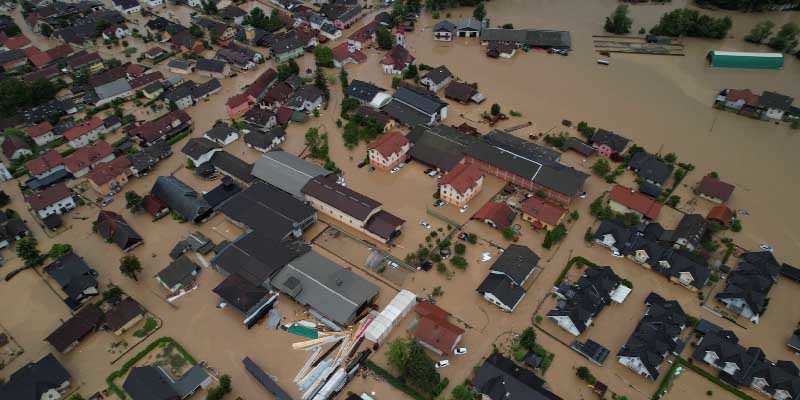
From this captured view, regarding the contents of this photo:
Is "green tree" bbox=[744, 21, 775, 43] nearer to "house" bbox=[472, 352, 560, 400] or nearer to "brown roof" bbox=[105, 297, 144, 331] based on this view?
"house" bbox=[472, 352, 560, 400]

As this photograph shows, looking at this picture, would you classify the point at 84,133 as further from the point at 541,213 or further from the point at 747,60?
the point at 747,60

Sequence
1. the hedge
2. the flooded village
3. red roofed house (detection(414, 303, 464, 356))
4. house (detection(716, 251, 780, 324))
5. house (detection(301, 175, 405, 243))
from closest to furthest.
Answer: the hedge → red roofed house (detection(414, 303, 464, 356)) → the flooded village → house (detection(716, 251, 780, 324)) → house (detection(301, 175, 405, 243))

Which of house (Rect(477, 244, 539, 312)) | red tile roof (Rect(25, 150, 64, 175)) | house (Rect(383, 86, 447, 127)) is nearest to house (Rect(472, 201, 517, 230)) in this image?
house (Rect(477, 244, 539, 312))

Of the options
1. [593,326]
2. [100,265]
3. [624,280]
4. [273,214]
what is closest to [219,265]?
[273,214]

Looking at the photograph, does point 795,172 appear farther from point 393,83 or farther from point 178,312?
point 178,312

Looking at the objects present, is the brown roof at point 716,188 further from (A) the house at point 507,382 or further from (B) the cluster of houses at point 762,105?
(A) the house at point 507,382

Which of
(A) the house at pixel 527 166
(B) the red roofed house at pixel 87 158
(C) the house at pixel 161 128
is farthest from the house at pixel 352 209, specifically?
(B) the red roofed house at pixel 87 158
